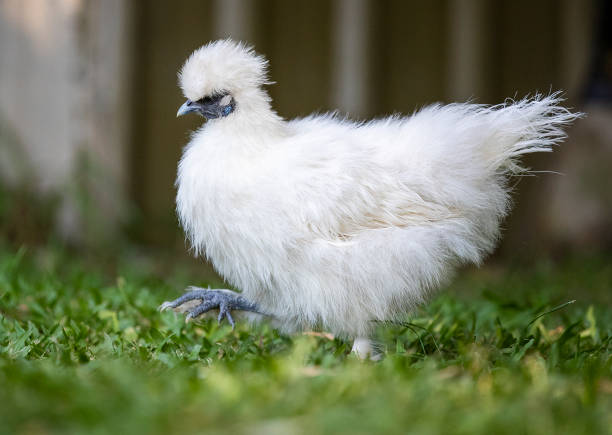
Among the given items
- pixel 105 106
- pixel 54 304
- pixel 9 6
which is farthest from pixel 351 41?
pixel 54 304

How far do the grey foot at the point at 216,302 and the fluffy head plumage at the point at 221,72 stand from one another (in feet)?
2.58

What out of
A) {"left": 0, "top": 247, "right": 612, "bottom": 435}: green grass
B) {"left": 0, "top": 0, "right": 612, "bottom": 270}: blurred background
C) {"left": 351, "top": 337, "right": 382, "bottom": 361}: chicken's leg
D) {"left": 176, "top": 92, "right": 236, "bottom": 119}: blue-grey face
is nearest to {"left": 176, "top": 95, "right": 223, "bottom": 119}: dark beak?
{"left": 176, "top": 92, "right": 236, "bottom": 119}: blue-grey face

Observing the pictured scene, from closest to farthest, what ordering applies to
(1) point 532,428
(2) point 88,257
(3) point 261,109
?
(1) point 532,428 < (3) point 261,109 < (2) point 88,257

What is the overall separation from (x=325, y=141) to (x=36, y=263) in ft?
9.74

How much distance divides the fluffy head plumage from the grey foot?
785 millimetres

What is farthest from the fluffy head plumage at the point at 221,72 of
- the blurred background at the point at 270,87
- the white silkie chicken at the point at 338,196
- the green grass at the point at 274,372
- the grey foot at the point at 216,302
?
the blurred background at the point at 270,87

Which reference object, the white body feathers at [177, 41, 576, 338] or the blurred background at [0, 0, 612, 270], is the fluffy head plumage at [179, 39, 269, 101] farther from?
the blurred background at [0, 0, 612, 270]

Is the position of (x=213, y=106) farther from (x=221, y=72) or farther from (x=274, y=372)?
(x=274, y=372)

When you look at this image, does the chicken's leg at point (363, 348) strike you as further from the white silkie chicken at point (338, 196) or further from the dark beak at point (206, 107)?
the dark beak at point (206, 107)

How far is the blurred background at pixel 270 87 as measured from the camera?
6.01 meters

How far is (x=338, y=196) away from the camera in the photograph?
8.93 ft

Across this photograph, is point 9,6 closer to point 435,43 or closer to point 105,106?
point 105,106

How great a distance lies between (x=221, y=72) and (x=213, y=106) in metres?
0.15

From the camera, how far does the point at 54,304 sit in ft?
11.5
